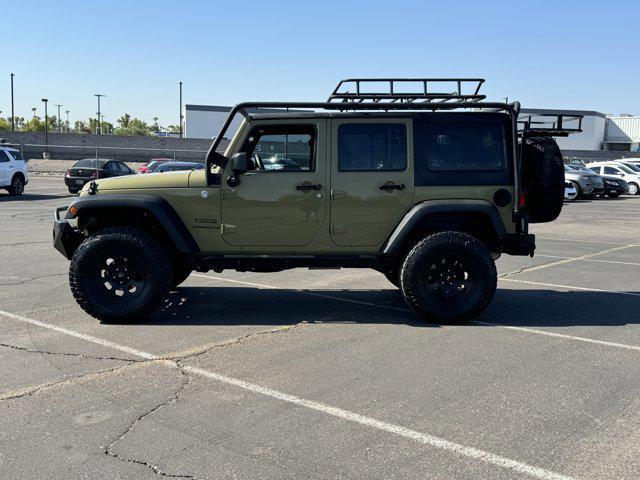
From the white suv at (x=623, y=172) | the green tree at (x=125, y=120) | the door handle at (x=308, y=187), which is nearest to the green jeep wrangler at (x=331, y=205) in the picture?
the door handle at (x=308, y=187)

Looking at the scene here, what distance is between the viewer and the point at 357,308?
24.3 ft

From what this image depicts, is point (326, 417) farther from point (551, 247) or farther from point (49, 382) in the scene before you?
point (551, 247)

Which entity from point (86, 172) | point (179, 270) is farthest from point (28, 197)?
point (179, 270)

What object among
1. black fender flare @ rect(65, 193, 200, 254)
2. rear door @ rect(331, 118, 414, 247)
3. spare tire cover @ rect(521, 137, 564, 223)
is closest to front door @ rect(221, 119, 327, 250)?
rear door @ rect(331, 118, 414, 247)

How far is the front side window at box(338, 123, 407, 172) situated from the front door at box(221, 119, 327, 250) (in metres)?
0.22

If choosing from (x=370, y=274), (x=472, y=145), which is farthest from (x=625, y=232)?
(x=472, y=145)

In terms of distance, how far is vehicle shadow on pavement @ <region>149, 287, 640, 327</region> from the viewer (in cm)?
686

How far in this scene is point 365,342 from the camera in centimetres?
604

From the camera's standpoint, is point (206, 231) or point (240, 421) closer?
point (240, 421)

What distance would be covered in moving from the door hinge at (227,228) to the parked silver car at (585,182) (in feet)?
80.5

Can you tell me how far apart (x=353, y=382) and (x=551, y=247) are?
899cm

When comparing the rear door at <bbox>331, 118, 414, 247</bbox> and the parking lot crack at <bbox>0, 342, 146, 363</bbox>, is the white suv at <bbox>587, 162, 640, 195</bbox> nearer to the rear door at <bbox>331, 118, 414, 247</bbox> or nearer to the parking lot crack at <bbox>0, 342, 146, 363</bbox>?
the rear door at <bbox>331, 118, 414, 247</bbox>

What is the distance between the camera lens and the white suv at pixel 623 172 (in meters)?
33.5

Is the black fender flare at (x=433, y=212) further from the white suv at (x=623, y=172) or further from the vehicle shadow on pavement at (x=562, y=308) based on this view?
the white suv at (x=623, y=172)
